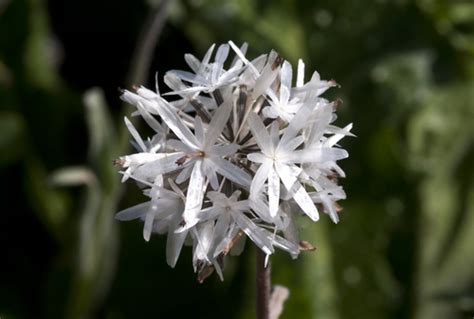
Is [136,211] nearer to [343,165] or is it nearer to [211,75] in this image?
[211,75]

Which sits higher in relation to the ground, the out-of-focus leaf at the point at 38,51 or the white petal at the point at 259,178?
the out-of-focus leaf at the point at 38,51

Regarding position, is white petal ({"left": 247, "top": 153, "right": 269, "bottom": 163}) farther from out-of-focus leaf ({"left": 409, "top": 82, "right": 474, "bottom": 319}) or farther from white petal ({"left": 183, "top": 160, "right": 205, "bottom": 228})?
out-of-focus leaf ({"left": 409, "top": 82, "right": 474, "bottom": 319})

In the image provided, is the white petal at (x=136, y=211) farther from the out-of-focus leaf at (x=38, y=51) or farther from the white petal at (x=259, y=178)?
the out-of-focus leaf at (x=38, y=51)

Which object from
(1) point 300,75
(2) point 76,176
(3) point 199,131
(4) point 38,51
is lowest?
(3) point 199,131

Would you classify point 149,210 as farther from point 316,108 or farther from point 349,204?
point 349,204

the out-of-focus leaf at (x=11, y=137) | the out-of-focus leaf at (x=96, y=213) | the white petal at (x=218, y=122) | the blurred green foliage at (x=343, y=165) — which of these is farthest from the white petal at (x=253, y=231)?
the out-of-focus leaf at (x=11, y=137)

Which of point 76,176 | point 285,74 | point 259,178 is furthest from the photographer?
point 76,176

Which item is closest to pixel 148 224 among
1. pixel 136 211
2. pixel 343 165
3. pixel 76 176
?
pixel 136 211
